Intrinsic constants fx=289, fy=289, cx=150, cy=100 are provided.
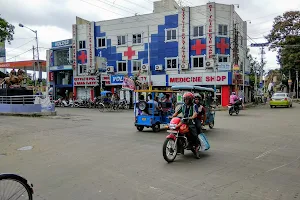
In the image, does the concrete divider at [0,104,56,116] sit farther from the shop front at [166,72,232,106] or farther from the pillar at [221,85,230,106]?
the pillar at [221,85,230,106]

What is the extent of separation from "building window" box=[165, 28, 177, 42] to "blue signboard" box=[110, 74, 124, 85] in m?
7.02

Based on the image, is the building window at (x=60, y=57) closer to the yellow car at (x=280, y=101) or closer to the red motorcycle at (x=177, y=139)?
the yellow car at (x=280, y=101)

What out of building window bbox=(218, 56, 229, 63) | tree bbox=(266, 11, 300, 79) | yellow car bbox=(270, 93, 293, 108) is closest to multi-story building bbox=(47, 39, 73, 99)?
building window bbox=(218, 56, 229, 63)

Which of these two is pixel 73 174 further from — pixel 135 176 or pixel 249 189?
pixel 249 189

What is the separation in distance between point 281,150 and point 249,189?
3.96 metres

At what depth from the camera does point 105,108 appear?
3016 cm

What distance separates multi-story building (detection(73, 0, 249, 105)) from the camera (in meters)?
29.6

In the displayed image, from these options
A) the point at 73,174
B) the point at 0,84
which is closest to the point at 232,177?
the point at 73,174

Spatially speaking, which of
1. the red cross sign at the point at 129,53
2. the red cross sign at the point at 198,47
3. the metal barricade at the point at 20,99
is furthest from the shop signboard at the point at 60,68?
the red cross sign at the point at 198,47

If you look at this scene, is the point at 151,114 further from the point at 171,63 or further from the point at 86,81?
the point at 86,81

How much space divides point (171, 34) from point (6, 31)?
18508 mm

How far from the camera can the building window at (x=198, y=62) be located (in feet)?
99.3

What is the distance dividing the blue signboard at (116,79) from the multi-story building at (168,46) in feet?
0.40

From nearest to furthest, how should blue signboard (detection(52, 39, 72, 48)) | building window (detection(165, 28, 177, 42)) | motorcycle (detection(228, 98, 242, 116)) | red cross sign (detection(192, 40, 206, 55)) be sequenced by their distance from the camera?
1. motorcycle (detection(228, 98, 242, 116))
2. red cross sign (detection(192, 40, 206, 55))
3. building window (detection(165, 28, 177, 42))
4. blue signboard (detection(52, 39, 72, 48))
